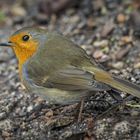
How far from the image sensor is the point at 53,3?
6977 mm

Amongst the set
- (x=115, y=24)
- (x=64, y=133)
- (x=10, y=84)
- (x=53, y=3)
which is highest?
(x=53, y=3)

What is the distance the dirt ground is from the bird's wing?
328 mm

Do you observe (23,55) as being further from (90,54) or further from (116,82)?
(90,54)

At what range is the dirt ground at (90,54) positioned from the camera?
4.54 m

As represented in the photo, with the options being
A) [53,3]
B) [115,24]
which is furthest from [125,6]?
[53,3]

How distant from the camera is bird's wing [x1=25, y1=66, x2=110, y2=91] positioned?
434cm

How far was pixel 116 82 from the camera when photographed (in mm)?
4352

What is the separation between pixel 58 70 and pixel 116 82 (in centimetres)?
53

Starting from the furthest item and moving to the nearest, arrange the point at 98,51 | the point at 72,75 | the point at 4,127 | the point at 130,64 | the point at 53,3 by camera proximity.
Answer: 1. the point at 53,3
2. the point at 98,51
3. the point at 130,64
4. the point at 4,127
5. the point at 72,75

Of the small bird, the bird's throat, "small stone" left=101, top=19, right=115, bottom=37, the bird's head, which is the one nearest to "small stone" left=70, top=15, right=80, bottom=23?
"small stone" left=101, top=19, right=115, bottom=37

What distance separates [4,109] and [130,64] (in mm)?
1364

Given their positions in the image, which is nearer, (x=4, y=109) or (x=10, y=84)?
(x=4, y=109)

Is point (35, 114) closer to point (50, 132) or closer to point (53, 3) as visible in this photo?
point (50, 132)

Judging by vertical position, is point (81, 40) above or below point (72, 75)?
above
